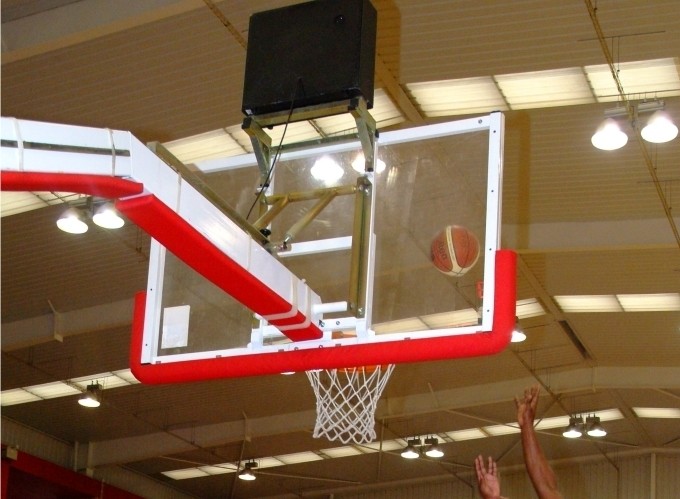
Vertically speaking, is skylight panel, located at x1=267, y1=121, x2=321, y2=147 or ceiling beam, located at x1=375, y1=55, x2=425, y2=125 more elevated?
ceiling beam, located at x1=375, y1=55, x2=425, y2=125

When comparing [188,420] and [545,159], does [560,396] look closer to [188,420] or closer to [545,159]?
[188,420]

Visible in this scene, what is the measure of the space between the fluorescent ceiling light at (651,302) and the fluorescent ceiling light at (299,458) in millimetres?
9031

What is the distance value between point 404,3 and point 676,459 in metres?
16.2

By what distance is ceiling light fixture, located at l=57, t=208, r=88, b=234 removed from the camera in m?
11.8

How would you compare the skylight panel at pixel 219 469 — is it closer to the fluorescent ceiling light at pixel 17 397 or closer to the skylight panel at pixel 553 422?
the fluorescent ceiling light at pixel 17 397

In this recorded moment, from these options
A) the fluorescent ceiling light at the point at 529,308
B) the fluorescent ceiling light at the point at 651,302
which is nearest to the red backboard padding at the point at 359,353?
the fluorescent ceiling light at the point at 529,308

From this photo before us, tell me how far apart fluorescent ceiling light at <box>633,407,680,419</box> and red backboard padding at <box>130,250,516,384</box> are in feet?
52.8

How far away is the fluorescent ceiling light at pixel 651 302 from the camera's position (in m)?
15.2

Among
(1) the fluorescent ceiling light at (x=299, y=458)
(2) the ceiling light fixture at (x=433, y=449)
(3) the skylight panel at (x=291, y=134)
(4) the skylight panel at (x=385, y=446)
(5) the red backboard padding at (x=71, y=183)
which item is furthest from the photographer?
(1) the fluorescent ceiling light at (x=299, y=458)

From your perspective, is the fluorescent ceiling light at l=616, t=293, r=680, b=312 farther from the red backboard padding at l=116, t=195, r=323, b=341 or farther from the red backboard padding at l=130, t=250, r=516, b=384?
the red backboard padding at l=116, t=195, r=323, b=341

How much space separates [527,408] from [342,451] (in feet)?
58.3

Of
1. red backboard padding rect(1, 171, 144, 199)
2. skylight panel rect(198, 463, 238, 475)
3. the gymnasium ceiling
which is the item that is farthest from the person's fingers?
skylight panel rect(198, 463, 238, 475)

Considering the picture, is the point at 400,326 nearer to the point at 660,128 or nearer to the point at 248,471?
the point at 660,128

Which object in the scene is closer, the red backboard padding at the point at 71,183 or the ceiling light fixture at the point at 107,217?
the red backboard padding at the point at 71,183
